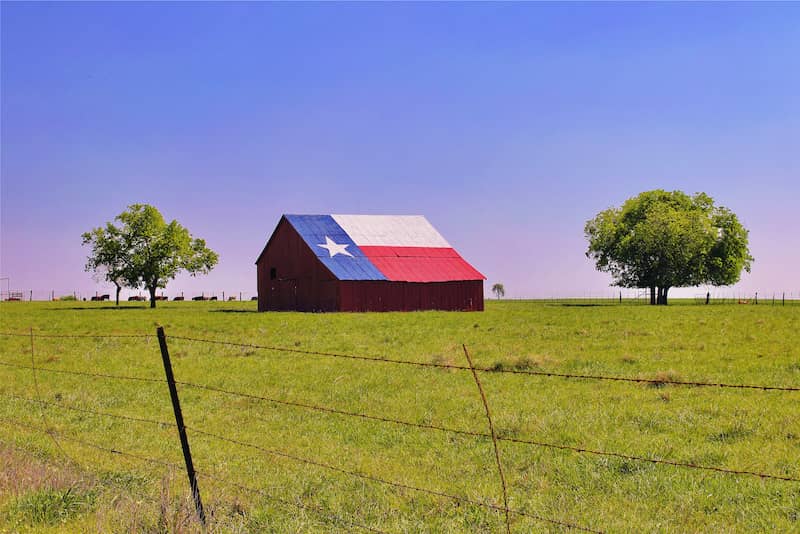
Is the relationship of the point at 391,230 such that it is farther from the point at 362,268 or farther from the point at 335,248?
the point at 362,268

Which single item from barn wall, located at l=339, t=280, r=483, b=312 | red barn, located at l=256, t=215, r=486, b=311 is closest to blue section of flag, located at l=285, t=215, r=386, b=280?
red barn, located at l=256, t=215, r=486, b=311

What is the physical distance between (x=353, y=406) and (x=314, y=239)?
4443 centimetres

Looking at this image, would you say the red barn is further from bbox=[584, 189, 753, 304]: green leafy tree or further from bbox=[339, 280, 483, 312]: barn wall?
bbox=[584, 189, 753, 304]: green leafy tree

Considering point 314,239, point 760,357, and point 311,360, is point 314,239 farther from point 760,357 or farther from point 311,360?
point 760,357

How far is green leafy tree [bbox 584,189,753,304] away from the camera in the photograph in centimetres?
7694

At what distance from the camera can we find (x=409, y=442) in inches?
455

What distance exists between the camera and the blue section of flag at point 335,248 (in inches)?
2179

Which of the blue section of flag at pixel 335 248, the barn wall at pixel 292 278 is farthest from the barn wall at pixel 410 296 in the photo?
the barn wall at pixel 292 278

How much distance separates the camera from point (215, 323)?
38.8 m

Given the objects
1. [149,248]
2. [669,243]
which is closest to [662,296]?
[669,243]

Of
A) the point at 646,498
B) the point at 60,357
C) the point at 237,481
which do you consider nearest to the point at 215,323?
the point at 60,357

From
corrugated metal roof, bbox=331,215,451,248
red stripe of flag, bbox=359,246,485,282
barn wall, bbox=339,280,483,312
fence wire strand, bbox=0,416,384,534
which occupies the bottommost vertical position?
fence wire strand, bbox=0,416,384,534

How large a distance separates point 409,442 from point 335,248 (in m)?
47.0

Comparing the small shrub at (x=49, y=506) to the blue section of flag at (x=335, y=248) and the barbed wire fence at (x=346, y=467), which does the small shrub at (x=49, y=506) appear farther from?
the blue section of flag at (x=335, y=248)
